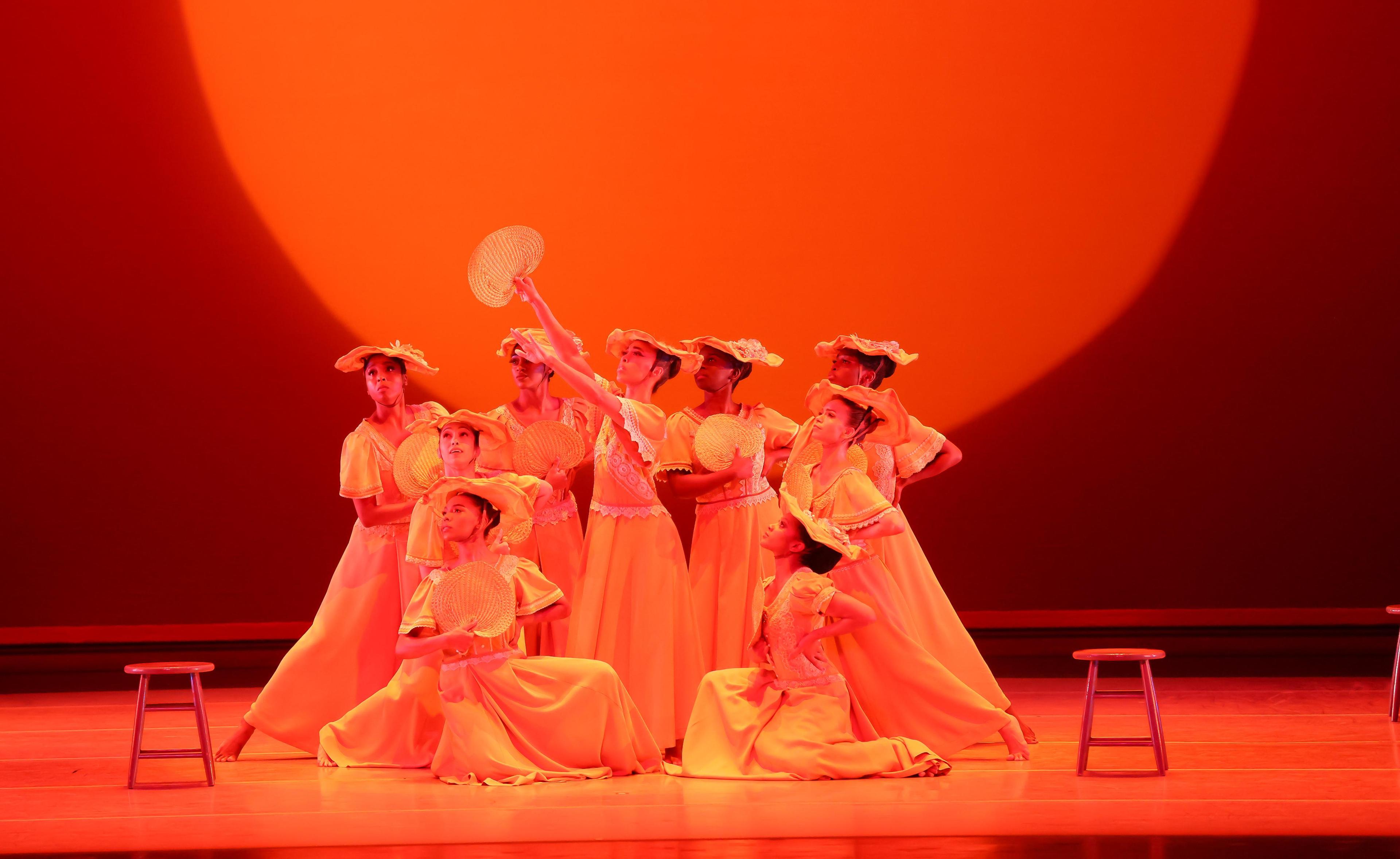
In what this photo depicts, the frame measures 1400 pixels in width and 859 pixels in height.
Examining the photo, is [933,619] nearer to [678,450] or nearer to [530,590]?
[678,450]

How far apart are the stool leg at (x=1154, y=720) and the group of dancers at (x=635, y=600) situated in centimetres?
49

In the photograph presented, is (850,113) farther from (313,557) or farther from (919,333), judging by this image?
(313,557)

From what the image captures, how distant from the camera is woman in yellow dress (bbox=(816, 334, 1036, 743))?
17.4 ft

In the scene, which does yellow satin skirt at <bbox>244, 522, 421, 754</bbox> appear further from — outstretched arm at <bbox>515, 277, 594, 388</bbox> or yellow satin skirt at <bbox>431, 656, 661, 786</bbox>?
outstretched arm at <bbox>515, 277, 594, 388</bbox>

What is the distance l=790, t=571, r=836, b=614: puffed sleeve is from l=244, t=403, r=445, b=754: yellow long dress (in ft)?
4.76

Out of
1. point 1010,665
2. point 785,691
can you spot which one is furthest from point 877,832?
point 1010,665

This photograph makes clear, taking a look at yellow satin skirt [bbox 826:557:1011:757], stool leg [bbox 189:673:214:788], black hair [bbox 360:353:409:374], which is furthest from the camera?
black hair [bbox 360:353:409:374]

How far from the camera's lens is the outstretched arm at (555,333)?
4.97 metres

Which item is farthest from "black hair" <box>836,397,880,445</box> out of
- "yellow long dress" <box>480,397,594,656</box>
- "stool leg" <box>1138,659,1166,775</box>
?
"stool leg" <box>1138,659,1166,775</box>

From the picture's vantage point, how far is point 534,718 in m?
4.68

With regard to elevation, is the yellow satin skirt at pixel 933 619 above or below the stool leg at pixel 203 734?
above

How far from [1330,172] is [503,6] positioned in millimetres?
4378

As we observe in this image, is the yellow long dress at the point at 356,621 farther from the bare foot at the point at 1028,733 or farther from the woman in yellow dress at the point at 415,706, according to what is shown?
the bare foot at the point at 1028,733

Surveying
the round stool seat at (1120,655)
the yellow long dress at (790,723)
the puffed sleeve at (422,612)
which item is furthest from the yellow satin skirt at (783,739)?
the puffed sleeve at (422,612)
